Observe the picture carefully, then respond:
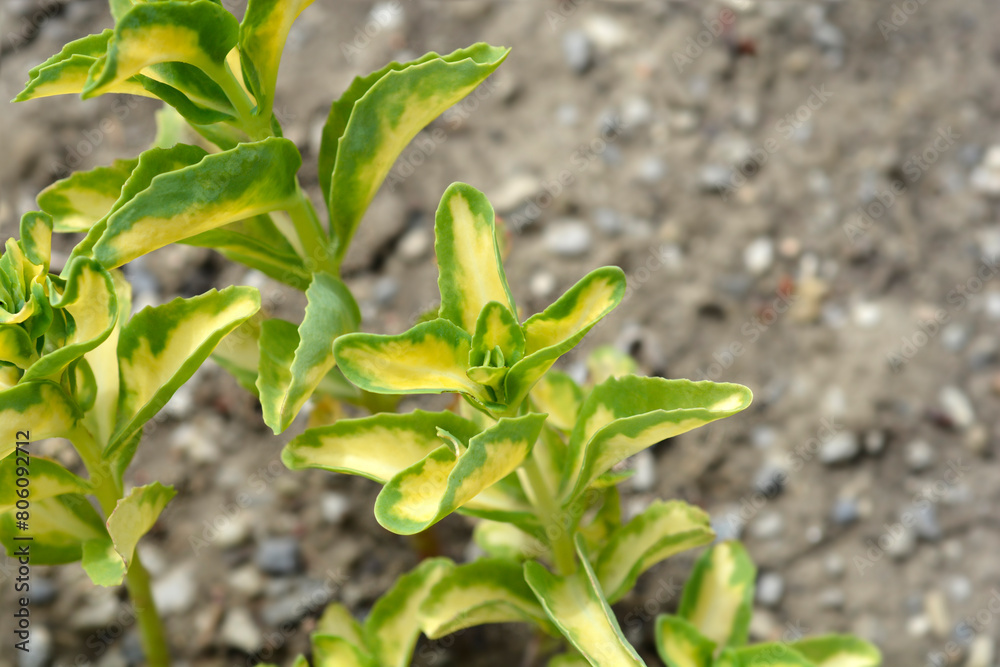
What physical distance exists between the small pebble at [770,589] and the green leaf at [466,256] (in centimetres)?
101

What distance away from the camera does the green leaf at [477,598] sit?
1129mm

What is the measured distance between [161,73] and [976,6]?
2.02 meters

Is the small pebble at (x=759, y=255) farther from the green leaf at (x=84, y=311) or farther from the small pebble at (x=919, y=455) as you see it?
the green leaf at (x=84, y=311)

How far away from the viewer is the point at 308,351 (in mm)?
937

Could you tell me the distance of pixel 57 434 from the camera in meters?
1.03

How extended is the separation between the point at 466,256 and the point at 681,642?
60 cm

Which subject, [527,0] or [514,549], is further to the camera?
[527,0]

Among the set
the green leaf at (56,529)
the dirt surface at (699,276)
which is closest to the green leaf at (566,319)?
the green leaf at (56,529)

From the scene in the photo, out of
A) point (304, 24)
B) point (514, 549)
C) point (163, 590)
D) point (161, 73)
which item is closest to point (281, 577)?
point (163, 590)

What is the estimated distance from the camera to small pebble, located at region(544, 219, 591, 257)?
6.25 feet

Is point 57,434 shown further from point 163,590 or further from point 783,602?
point 783,602

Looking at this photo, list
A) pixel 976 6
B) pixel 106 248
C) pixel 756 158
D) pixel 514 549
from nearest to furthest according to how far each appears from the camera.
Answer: pixel 106 248, pixel 514 549, pixel 756 158, pixel 976 6

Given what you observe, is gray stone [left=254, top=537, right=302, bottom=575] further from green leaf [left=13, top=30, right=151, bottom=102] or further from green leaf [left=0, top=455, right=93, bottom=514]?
green leaf [left=13, top=30, right=151, bottom=102]

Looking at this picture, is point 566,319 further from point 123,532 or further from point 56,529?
point 56,529
